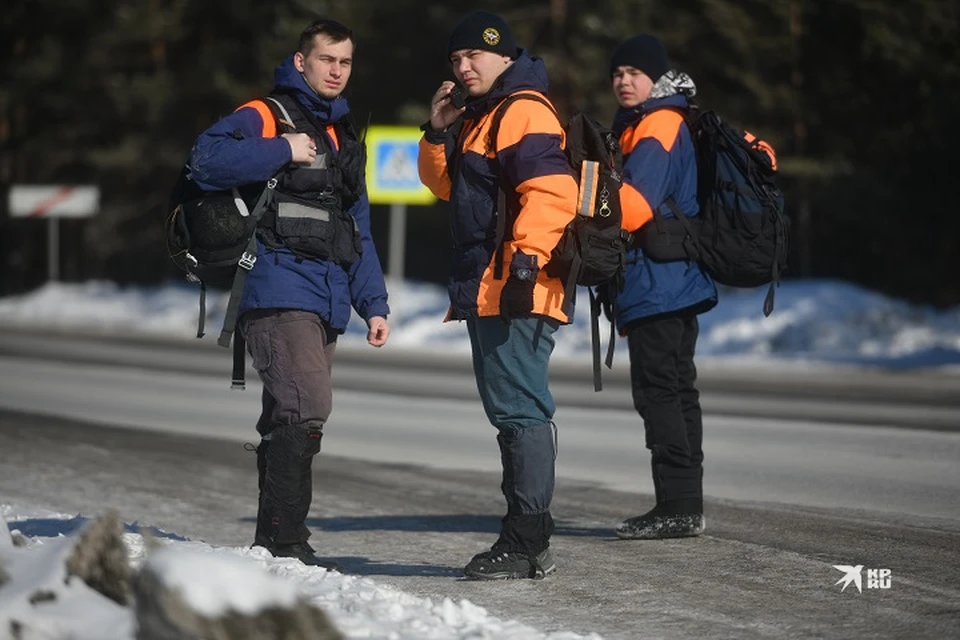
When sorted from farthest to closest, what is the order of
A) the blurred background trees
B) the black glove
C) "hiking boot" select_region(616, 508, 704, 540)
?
1. the blurred background trees
2. "hiking boot" select_region(616, 508, 704, 540)
3. the black glove

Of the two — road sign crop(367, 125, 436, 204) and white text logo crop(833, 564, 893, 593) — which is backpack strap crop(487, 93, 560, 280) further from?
road sign crop(367, 125, 436, 204)

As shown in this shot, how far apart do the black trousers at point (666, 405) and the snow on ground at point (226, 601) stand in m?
2.24

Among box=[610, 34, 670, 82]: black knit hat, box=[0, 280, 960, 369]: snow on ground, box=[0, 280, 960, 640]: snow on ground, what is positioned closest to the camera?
box=[0, 280, 960, 640]: snow on ground

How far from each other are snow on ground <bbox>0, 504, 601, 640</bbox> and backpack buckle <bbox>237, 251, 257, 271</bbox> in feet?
4.29

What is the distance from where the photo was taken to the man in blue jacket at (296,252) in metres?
6.84

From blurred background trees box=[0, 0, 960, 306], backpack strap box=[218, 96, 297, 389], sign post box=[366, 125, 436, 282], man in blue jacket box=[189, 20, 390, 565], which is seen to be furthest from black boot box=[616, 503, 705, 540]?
sign post box=[366, 125, 436, 282]

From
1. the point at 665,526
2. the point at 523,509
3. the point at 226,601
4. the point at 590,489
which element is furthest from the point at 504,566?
the point at 590,489

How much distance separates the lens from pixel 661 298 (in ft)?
25.8

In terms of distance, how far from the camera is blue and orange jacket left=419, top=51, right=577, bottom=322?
21.8ft

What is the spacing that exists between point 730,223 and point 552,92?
2437 centimetres

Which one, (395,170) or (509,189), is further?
(395,170)

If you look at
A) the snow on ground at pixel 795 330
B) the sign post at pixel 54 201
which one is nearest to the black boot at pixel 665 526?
the snow on ground at pixel 795 330

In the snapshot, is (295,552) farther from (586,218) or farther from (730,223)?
(730,223)

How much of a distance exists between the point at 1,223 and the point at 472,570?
39387mm
